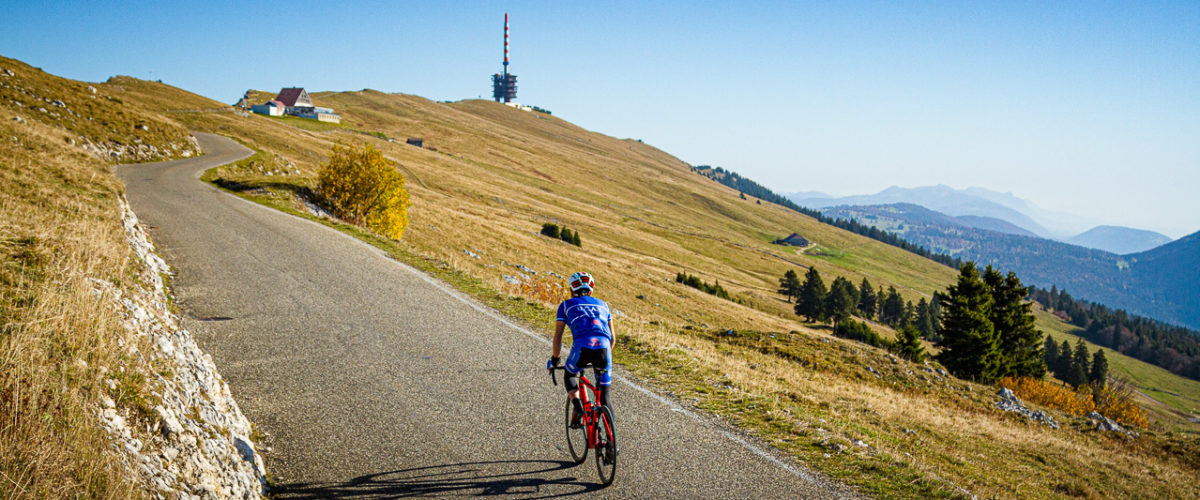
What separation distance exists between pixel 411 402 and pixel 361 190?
3084 centimetres

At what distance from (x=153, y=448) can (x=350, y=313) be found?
8.10m

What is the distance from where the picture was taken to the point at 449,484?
256 inches

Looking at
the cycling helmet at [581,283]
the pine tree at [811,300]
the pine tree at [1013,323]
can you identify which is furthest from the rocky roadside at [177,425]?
the pine tree at [811,300]

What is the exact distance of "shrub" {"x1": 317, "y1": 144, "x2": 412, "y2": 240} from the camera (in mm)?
35625

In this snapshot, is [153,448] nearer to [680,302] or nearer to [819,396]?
[819,396]

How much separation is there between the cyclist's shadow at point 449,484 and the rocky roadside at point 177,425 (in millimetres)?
645

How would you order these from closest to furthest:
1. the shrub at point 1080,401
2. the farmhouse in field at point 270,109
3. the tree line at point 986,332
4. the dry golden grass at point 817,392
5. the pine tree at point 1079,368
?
the dry golden grass at point 817,392
the shrub at point 1080,401
the tree line at point 986,332
the pine tree at point 1079,368
the farmhouse in field at point 270,109

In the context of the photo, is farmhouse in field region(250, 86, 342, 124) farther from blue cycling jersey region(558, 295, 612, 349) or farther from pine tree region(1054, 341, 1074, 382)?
pine tree region(1054, 341, 1074, 382)

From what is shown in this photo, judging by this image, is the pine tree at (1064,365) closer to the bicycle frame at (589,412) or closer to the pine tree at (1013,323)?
the pine tree at (1013,323)

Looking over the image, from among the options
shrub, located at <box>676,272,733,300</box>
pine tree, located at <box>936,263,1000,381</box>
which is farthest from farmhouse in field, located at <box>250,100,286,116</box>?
pine tree, located at <box>936,263,1000,381</box>

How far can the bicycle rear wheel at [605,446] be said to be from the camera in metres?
6.63

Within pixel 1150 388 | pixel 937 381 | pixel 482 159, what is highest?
pixel 482 159

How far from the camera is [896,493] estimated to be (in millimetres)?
6805

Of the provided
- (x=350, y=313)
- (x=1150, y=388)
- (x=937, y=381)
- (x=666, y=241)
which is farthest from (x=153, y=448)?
(x=1150, y=388)
